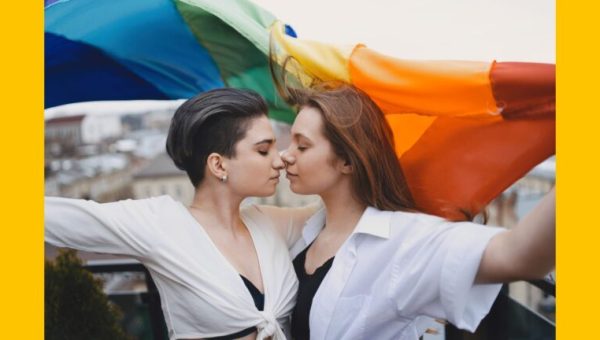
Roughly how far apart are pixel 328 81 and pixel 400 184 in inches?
17.7

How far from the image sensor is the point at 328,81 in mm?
2051

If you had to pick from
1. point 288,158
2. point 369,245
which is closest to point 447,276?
point 369,245

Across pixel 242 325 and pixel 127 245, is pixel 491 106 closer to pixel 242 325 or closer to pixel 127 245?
pixel 242 325

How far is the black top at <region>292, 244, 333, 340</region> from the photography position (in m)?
1.92

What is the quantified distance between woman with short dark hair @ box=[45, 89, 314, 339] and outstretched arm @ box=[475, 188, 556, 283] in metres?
0.77

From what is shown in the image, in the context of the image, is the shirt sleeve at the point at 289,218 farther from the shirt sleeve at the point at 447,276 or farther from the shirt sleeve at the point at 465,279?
the shirt sleeve at the point at 465,279

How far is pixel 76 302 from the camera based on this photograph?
3.25 metres

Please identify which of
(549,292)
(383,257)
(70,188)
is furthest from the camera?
(70,188)

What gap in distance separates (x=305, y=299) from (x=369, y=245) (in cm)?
29

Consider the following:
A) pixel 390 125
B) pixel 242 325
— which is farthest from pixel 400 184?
pixel 242 325

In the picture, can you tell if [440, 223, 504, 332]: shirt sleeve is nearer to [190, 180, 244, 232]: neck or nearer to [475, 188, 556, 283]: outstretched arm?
[475, 188, 556, 283]: outstretched arm

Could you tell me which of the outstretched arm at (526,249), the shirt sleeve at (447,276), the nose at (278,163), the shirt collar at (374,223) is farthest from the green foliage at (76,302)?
the outstretched arm at (526,249)

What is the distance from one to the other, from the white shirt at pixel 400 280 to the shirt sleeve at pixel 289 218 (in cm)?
38

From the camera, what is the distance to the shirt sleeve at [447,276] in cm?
148
